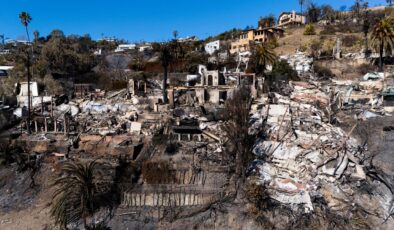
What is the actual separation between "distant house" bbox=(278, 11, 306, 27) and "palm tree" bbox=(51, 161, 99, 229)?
219 feet

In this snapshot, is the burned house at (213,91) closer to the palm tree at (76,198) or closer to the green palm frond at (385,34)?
the palm tree at (76,198)

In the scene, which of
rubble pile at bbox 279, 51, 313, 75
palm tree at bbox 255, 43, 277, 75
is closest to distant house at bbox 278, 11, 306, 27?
rubble pile at bbox 279, 51, 313, 75

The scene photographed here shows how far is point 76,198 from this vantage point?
54.1ft

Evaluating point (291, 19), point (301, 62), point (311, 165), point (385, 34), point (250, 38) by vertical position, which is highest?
point (291, 19)

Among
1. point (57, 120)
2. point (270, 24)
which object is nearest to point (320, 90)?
point (57, 120)

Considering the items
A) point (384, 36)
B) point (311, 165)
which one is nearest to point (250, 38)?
point (384, 36)

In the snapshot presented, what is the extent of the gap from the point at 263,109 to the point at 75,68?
1265 inches

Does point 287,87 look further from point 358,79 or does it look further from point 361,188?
point 361,188

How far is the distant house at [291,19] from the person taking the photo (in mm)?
75819

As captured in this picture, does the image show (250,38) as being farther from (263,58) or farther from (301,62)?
(263,58)

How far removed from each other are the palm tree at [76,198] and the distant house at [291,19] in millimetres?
66816

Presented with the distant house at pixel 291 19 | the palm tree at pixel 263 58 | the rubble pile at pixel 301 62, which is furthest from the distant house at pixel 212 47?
the palm tree at pixel 263 58

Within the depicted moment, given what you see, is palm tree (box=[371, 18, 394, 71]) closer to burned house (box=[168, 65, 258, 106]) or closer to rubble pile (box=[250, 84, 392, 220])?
burned house (box=[168, 65, 258, 106])

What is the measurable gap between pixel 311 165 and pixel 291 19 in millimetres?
64129
